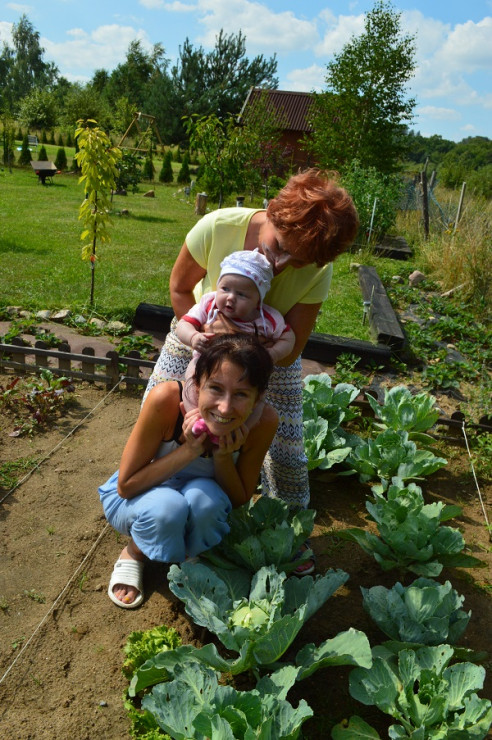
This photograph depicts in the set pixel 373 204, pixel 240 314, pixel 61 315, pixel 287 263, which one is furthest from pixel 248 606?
pixel 373 204

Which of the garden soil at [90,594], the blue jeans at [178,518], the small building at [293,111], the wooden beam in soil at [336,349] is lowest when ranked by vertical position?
the garden soil at [90,594]

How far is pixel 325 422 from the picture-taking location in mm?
3299

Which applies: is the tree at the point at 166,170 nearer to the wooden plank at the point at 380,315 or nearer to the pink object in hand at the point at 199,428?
the wooden plank at the point at 380,315

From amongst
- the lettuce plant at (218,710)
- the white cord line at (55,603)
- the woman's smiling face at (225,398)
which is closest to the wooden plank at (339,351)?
the white cord line at (55,603)

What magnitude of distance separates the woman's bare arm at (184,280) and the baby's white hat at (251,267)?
41 cm

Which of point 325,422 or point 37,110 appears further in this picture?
point 37,110

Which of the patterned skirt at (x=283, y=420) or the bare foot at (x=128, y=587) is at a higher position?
the patterned skirt at (x=283, y=420)

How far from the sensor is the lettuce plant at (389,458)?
321cm

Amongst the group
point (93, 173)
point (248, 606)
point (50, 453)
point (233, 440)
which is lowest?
point (50, 453)

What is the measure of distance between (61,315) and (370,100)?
1392 centimetres

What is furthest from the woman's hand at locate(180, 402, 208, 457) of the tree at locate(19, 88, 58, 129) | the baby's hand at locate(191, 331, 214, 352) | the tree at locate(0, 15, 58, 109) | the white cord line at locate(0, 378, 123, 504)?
the tree at locate(0, 15, 58, 109)

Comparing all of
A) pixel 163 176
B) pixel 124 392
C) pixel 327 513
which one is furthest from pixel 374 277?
pixel 163 176

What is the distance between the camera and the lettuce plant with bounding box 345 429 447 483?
3.21m

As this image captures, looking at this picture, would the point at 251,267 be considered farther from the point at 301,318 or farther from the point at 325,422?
the point at 325,422
